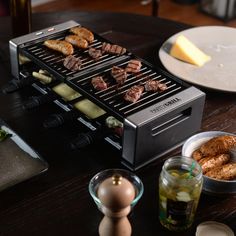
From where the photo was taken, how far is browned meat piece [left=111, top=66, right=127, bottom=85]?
1.36m

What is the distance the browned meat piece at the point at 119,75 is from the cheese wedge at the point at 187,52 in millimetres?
297

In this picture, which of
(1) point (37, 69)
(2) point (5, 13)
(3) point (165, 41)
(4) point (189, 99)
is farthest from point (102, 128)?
(2) point (5, 13)

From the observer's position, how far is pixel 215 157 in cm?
123

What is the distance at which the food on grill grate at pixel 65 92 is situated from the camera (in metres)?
1.41

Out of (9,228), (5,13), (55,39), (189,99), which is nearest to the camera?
(9,228)

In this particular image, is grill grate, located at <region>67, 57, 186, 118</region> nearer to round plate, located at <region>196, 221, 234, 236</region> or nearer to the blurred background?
round plate, located at <region>196, 221, 234, 236</region>

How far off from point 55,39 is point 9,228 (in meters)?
0.64

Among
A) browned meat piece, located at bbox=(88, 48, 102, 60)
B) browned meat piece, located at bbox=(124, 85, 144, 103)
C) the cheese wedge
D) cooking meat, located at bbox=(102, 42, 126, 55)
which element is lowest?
the cheese wedge

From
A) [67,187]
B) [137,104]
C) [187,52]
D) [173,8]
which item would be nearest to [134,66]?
[137,104]

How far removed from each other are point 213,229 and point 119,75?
0.47 m

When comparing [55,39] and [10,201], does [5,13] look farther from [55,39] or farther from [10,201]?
[10,201]

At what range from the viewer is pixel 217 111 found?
147cm

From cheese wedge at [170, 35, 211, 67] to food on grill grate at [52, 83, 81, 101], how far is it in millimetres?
385

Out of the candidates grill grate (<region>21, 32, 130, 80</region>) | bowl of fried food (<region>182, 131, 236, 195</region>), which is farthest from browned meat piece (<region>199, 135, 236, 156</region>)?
grill grate (<region>21, 32, 130, 80</region>)
